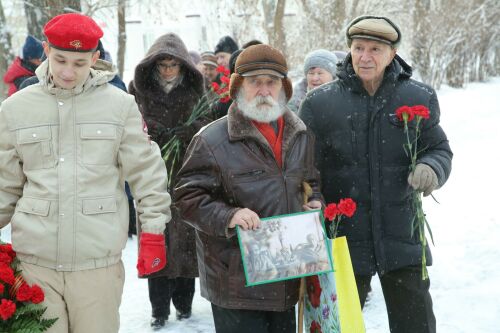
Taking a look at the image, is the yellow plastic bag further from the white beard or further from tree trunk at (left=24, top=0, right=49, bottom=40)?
tree trunk at (left=24, top=0, right=49, bottom=40)

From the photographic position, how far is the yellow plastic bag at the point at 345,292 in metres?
3.04

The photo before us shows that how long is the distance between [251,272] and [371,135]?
1.01m

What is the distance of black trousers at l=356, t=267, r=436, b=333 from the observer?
357 centimetres

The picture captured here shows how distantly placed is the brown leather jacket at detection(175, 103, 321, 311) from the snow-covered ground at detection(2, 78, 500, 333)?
1962 mm

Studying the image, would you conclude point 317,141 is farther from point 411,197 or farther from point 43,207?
point 43,207

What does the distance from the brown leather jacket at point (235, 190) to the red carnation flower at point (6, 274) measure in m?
0.81

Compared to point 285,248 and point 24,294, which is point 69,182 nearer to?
point 24,294

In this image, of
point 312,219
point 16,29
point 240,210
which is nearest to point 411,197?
point 312,219

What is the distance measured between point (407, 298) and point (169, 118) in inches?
94.0

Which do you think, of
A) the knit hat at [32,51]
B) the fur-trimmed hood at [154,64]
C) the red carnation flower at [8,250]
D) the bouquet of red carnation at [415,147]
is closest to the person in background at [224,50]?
the knit hat at [32,51]

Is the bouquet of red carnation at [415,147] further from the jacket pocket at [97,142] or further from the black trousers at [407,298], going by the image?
the jacket pocket at [97,142]

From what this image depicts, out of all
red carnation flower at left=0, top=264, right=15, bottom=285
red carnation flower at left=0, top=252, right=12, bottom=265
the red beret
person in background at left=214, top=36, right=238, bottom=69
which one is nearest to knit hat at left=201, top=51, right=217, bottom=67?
person in background at left=214, top=36, right=238, bottom=69

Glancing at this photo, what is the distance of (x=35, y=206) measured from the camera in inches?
112

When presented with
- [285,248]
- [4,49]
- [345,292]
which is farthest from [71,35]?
[4,49]
